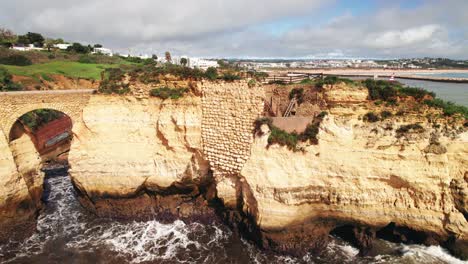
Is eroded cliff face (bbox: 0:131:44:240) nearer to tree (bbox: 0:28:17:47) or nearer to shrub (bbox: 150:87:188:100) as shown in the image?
shrub (bbox: 150:87:188:100)

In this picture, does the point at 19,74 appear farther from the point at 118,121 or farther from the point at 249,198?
the point at 249,198

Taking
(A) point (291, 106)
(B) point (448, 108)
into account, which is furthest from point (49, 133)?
(B) point (448, 108)

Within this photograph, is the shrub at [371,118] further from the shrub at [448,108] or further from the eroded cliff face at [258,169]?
the shrub at [448,108]

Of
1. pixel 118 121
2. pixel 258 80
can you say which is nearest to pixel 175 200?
pixel 118 121

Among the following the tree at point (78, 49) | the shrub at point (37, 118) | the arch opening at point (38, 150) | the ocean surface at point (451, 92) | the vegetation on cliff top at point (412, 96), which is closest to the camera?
the vegetation on cliff top at point (412, 96)

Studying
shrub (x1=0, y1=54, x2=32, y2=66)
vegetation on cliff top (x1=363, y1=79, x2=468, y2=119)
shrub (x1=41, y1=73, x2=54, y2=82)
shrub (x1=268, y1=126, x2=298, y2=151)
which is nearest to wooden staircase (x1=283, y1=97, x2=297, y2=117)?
shrub (x1=268, y1=126, x2=298, y2=151)

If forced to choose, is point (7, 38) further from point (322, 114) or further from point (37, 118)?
point (322, 114)

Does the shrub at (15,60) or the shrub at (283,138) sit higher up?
the shrub at (15,60)

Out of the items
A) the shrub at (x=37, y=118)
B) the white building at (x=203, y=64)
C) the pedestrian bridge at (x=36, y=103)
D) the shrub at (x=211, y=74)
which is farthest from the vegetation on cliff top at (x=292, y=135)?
the shrub at (x=37, y=118)
